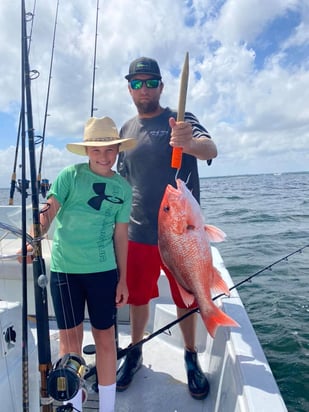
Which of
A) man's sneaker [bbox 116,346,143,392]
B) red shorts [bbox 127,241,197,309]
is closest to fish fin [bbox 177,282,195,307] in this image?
red shorts [bbox 127,241,197,309]

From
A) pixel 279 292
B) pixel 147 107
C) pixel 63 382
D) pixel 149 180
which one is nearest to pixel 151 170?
pixel 149 180

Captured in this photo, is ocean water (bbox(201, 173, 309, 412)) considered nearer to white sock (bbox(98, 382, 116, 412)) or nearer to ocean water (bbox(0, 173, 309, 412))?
ocean water (bbox(0, 173, 309, 412))

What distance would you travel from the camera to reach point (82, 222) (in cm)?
208

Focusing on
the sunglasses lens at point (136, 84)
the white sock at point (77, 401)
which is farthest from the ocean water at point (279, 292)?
the white sock at point (77, 401)

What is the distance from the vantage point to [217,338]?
2639 mm

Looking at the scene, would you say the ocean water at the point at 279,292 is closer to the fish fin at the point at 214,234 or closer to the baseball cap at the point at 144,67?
the fish fin at the point at 214,234

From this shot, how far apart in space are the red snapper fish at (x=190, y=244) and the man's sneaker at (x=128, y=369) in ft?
3.91

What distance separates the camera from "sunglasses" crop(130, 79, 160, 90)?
2.43 meters

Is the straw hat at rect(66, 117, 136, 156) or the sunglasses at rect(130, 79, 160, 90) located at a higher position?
the sunglasses at rect(130, 79, 160, 90)

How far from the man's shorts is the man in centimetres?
52

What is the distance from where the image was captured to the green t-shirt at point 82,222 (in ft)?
6.79

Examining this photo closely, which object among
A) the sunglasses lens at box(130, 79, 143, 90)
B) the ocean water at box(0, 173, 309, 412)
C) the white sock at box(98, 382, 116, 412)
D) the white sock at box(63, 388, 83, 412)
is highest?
the sunglasses lens at box(130, 79, 143, 90)

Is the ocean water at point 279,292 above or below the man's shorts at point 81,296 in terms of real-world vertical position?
below

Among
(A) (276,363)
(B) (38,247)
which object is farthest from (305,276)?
(B) (38,247)
